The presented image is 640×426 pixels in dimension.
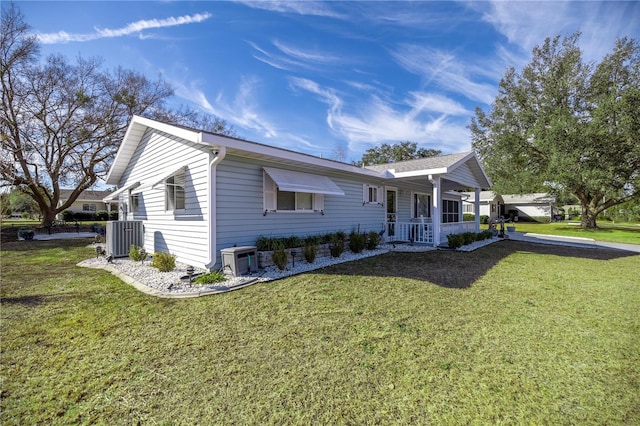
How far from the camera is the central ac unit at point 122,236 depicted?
904 centimetres

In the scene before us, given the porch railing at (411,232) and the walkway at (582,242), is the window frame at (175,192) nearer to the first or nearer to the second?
the porch railing at (411,232)

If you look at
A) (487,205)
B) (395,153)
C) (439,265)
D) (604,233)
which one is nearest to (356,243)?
(439,265)

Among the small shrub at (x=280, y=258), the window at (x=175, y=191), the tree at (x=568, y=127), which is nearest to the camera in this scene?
the small shrub at (x=280, y=258)

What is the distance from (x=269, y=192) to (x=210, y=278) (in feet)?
9.46

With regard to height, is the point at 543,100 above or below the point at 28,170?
above

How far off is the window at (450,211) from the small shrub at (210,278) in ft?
44.1

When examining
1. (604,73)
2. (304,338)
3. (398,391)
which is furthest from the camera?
(604,73)

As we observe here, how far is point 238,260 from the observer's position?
21.0 feet

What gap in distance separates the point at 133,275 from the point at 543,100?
30749mm

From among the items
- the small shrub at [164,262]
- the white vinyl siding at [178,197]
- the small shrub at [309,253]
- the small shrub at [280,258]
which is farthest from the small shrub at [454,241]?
the small shrub at [164,262]

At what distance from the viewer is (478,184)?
49.3 ft

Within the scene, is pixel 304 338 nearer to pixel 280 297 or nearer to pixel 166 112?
pixel 280 297

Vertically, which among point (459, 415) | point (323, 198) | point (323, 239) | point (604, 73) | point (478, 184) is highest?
point (604, 73)

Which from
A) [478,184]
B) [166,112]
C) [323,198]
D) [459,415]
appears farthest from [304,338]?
[166,112]
